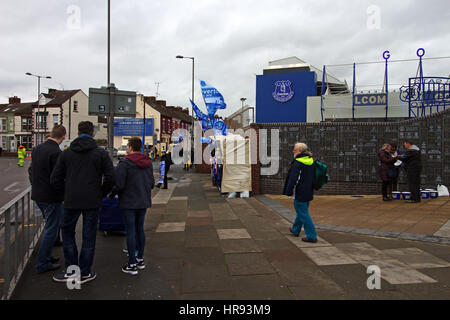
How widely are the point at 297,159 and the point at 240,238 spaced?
166 centimetres

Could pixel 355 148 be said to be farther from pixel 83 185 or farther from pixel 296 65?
pixel 296 65

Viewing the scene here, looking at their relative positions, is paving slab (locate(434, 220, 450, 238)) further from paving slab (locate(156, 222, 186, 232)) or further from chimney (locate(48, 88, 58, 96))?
chimney (locate(48, 88, 58, 96))

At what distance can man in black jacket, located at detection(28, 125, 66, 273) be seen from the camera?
4422 mm

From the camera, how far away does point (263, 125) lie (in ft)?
38.2

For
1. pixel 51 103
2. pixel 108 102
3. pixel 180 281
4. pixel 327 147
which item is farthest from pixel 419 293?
pixel 51 103

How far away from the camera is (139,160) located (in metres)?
4.54

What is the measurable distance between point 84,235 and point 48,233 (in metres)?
0.62

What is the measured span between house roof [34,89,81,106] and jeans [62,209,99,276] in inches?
2064

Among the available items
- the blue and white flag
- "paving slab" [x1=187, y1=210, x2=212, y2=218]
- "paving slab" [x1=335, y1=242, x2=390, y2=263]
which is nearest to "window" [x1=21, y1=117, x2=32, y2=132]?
the blue and white flag

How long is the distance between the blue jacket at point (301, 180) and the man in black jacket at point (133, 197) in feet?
7.74

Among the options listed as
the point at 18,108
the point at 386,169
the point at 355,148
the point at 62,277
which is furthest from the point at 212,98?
the point at 18,108

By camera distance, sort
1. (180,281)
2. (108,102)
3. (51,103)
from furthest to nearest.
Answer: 1. (51,103)
2. (108,102)
3. (180,281)

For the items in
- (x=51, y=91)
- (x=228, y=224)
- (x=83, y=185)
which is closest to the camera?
(x=83, y=185)

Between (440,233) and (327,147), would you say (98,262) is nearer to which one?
(440,233)
